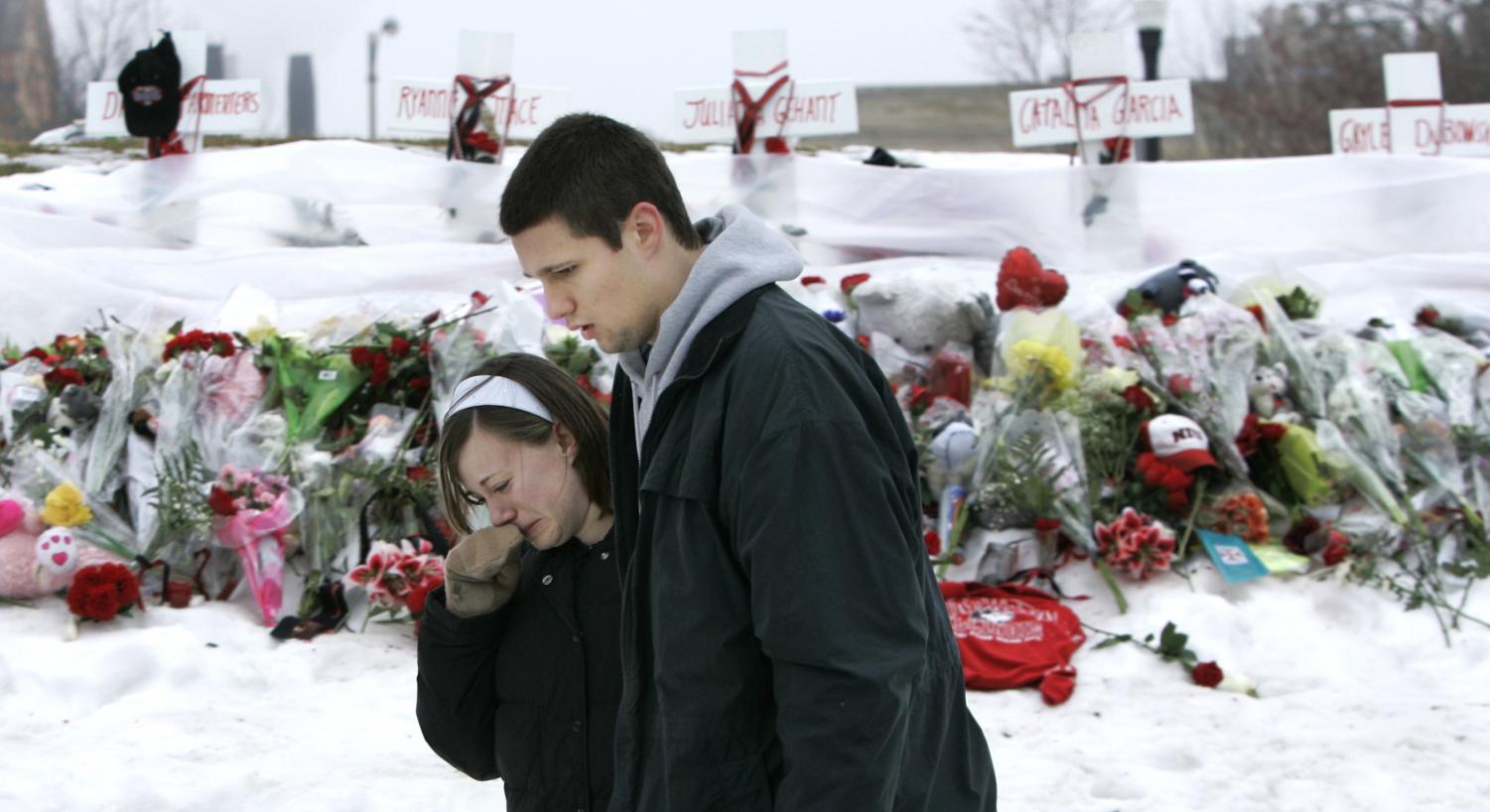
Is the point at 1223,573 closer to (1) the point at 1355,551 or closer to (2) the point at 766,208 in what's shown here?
(1) the point at 1355,551

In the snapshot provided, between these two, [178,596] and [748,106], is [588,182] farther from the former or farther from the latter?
[748,106]

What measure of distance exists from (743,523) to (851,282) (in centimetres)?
475

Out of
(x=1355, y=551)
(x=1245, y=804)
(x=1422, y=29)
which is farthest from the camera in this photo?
(x=1422, y=29)

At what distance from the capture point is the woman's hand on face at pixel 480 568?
1.94 meters

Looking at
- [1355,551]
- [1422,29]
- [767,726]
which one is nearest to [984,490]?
[1355,551]

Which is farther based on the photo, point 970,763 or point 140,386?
point 140,386

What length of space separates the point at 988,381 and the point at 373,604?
92.5 inches

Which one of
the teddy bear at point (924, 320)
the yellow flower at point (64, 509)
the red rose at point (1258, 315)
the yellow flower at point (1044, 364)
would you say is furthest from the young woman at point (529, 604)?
the red rose at point (1258, 315)

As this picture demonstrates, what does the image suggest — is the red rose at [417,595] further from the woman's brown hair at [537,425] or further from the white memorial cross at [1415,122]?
the white memorial cross at [1415,122]

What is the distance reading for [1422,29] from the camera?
23.5 metres

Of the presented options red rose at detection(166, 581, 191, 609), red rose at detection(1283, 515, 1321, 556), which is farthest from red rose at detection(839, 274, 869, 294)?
red rose at detection(166, 581, 191, 609)

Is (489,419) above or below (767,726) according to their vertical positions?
above

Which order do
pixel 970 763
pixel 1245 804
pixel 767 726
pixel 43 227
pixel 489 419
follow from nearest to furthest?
pixel 767 726, pixel 970 763, pixel 489 419, pixel 1245 804, pixel 43 227

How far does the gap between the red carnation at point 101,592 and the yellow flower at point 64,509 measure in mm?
302
